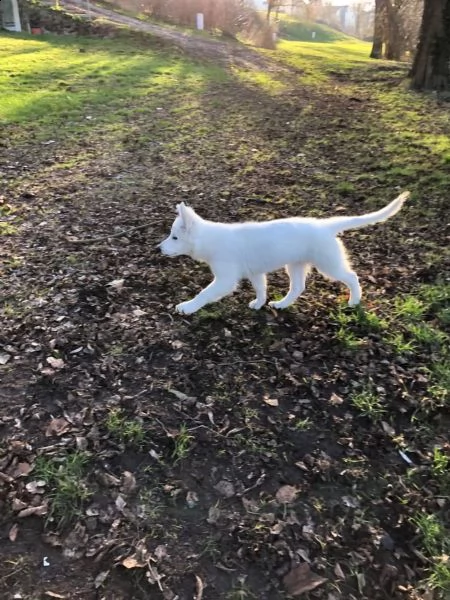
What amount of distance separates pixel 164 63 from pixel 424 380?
1588 cm

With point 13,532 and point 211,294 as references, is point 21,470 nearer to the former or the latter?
point 13,532

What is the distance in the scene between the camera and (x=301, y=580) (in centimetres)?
263

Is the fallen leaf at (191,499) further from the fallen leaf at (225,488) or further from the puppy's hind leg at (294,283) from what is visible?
the puppy's hind leg at (294,283)

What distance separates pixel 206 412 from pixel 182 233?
4.68 ft

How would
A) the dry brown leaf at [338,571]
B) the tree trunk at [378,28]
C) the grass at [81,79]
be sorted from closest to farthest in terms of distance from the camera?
the dry brown leaf at [338,571] → the grass at [81,79] → the tree trunk at [378,28]

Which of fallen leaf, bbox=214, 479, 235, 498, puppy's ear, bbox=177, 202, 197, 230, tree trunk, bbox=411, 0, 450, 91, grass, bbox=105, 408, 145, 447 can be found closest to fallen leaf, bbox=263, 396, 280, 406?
fallen leaf, bbox=214, 479, 235, 498

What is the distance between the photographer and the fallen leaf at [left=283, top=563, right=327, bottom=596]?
2.59m

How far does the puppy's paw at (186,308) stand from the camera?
175 inches

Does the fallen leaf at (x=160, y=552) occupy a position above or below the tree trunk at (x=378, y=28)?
below

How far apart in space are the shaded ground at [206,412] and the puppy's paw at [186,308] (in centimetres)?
10

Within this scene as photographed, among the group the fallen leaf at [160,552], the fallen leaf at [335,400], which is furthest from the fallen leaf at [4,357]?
the fallen leaf at [335,400]

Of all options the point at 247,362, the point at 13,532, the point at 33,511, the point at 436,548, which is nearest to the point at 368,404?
the point at 247,362

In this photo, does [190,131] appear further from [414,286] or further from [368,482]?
[368,482]

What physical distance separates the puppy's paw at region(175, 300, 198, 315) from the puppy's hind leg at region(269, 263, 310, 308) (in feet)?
2.38
